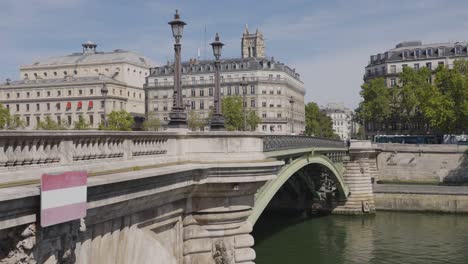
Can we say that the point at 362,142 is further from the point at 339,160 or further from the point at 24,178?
the point at 24,178

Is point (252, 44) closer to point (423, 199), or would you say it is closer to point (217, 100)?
point (423, 199)

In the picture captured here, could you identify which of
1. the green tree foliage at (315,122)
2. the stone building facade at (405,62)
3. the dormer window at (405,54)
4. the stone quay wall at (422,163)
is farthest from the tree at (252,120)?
the dormer window at (405,54)

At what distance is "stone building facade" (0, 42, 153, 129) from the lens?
104438mm

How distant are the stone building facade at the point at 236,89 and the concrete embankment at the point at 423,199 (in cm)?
4811

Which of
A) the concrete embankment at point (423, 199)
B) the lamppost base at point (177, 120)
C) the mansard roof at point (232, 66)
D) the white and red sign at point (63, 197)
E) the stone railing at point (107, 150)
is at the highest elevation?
the mansard roof at point (232, 66)

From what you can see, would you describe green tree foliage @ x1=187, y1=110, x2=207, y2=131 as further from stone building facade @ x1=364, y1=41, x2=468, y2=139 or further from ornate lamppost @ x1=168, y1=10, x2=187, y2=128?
ornate lamppost @ x1=168, y1=10, x2=187, y2=128

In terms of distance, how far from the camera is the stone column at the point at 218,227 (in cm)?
1359

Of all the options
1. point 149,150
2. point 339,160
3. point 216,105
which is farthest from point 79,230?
point 339,160

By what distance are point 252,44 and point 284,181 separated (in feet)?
382

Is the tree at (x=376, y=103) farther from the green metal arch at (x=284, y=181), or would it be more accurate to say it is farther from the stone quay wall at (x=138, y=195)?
the stone quay wall at (x=138, y=195)

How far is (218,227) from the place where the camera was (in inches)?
547

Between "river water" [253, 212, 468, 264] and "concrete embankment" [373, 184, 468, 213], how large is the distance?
1075 mm

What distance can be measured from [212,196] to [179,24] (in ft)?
19.9

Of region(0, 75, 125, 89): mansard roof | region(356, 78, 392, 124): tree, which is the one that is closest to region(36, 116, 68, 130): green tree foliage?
region(0, 75, 125, 89): mansard roof
